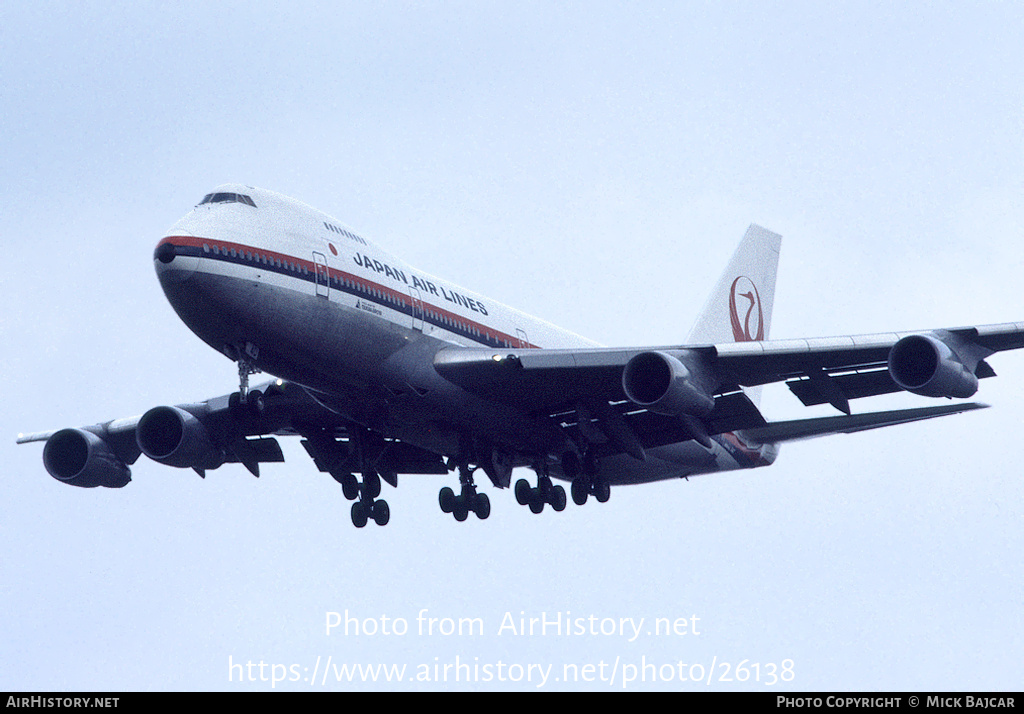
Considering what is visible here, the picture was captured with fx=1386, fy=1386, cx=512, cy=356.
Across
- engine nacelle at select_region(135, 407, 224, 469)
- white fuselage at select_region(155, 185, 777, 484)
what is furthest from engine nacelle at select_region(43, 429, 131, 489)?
white fuselage at select_region(155, 185, 777, 484)

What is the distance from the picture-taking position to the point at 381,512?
3500cm

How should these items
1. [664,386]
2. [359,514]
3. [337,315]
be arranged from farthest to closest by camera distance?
[359,514] < [664,386] < [337,315]

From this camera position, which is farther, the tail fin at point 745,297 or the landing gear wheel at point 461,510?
the tail fin at point 745,297

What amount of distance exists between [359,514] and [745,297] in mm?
15503

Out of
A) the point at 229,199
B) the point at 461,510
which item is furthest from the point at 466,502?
the point at 229,199

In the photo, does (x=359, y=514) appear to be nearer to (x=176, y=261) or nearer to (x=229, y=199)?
(x=229, y=199)

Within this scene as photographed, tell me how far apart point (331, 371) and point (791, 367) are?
32.9 ft

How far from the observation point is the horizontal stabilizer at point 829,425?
33.6 m

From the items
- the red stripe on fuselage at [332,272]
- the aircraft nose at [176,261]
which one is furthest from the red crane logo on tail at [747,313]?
the aircraft nose at [176,261]

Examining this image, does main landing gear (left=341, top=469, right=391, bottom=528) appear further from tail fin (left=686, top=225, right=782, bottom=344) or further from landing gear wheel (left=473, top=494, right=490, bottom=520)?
tail fin (left=686, top=225, right=782, bottom=344)

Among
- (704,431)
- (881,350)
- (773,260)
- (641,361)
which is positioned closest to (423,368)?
(641,361)

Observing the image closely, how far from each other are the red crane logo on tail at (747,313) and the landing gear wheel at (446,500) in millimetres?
11852

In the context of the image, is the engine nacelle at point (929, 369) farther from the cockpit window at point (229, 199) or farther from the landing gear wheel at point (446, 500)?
the cockpit window at point (229, 199)
